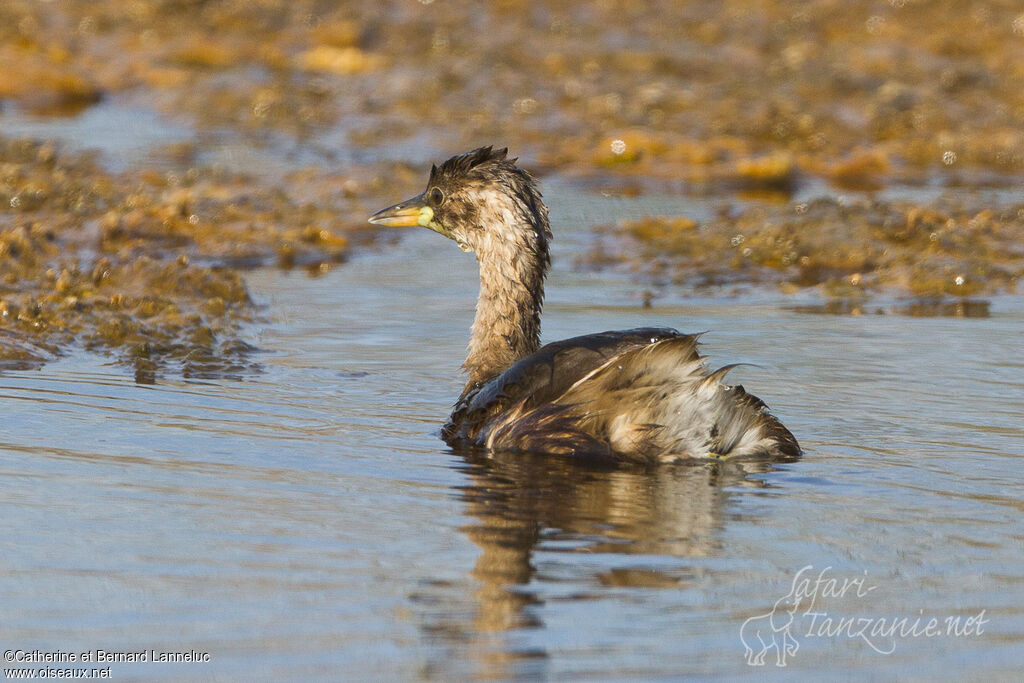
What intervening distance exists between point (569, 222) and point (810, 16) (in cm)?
871

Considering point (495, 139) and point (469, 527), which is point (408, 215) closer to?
point (469, 527)

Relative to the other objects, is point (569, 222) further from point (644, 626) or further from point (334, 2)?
point (334, 2)

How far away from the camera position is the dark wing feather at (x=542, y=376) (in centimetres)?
603

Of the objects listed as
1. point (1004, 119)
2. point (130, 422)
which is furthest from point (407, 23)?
point (130, 422)

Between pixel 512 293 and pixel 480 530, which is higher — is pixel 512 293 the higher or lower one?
the higher one

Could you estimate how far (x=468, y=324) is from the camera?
908cm

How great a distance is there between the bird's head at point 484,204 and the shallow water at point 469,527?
740 millimetres

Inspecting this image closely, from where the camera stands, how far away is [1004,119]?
1559 centimetres

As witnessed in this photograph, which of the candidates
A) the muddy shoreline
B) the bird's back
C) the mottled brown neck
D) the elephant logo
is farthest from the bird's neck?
the elephant logo

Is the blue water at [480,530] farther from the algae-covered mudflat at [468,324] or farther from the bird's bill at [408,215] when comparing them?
the bird's bill at [408,215]

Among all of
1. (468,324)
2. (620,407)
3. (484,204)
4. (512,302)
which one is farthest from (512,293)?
(468,324)

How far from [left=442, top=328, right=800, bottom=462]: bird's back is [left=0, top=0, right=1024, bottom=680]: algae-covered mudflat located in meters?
0.14

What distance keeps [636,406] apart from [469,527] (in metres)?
1.08

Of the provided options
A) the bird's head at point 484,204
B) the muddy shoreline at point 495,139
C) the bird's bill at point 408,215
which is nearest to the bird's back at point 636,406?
the bird's head at point 484,204
